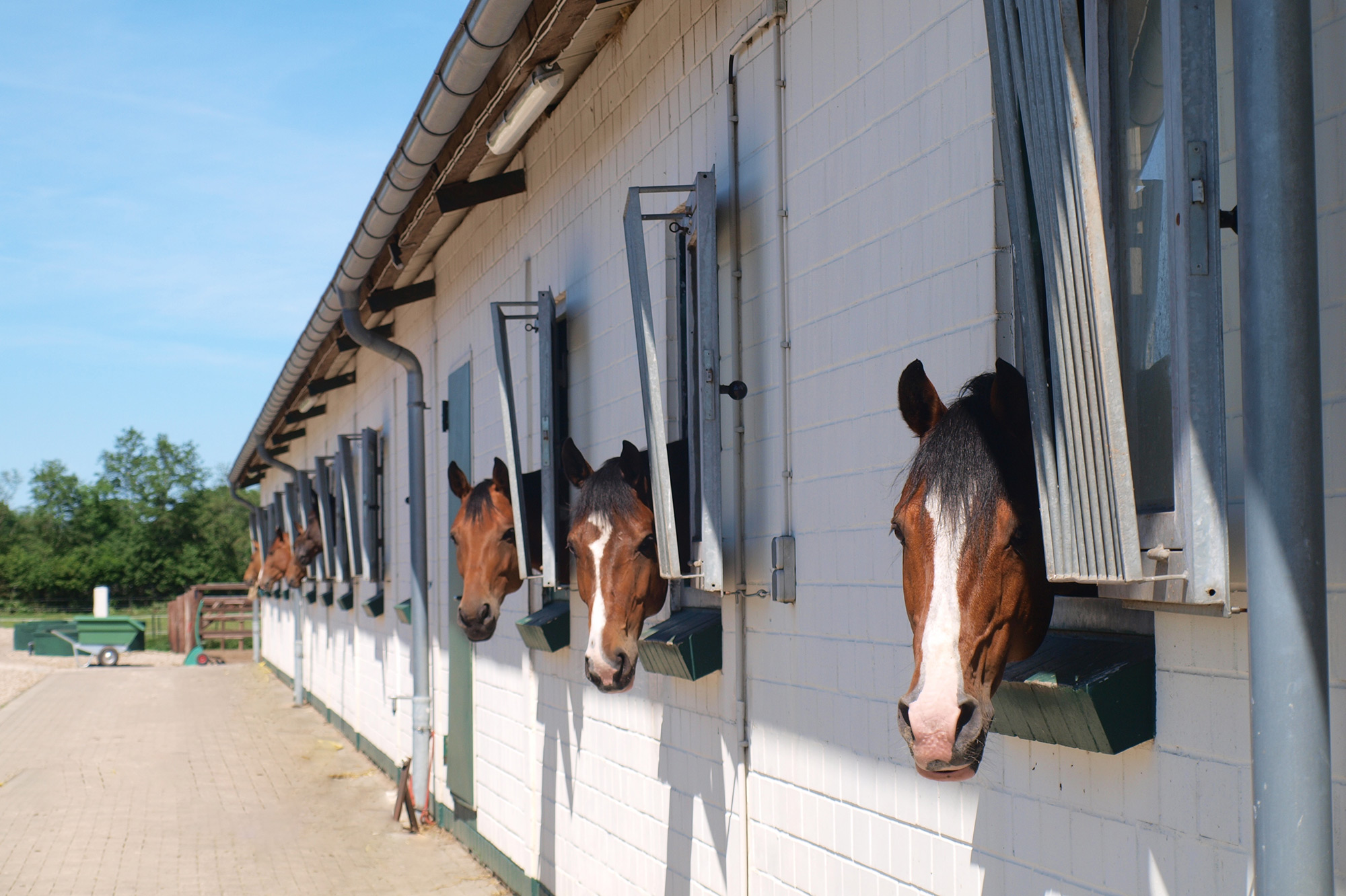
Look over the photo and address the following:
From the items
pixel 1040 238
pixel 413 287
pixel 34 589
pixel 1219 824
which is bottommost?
pixel 34 589

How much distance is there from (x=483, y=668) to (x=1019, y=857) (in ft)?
19.8

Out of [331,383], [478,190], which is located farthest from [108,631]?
[478,190]

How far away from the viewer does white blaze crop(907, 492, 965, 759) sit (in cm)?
206

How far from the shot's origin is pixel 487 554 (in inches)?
256

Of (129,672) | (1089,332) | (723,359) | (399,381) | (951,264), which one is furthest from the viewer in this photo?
(129,672)

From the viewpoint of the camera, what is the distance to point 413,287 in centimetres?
1002

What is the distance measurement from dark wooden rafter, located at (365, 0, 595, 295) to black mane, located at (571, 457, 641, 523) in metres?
1.84

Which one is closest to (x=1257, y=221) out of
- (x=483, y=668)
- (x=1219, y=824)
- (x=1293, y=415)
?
(x=1293, y=415)

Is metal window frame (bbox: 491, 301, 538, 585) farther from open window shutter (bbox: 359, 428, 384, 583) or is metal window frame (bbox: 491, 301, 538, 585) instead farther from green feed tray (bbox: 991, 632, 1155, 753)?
open window shutter (bbox: 359, 428, 384, 583)

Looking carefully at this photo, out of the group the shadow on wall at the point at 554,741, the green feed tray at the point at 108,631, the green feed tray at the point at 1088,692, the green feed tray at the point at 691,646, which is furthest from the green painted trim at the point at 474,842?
the green feed tray at the point at 108,631

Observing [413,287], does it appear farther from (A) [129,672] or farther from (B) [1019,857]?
(A) [129,672]

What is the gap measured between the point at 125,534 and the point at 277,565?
42.9 metres

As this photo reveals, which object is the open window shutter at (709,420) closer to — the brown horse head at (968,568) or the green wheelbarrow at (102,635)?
the brown horse head at (968,568)

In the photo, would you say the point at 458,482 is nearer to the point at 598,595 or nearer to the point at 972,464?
the point at 598,595
